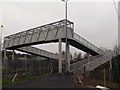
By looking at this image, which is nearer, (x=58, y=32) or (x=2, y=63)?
(x=2, y=63)

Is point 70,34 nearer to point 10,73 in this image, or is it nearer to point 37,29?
point 37,29

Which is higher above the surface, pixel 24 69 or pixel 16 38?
pixel 16 38

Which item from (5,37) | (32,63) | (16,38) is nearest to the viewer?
(32,63)

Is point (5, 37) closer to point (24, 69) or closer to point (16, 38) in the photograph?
point (16, 38)

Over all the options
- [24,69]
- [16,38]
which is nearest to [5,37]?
[16,38]

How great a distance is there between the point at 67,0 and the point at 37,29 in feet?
27.6

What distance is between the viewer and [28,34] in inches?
1501

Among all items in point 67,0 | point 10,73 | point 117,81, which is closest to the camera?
point 117,81

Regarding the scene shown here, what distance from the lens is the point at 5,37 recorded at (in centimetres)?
4647

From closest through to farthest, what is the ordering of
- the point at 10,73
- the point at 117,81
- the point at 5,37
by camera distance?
the point at 117,81, the point at 10,73, the point at 5,37

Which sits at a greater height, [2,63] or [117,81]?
[2,63]

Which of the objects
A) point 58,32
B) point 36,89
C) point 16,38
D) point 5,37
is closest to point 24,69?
point 58,32

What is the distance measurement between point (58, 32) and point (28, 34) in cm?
866

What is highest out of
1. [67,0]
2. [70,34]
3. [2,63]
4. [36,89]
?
[67,0]
